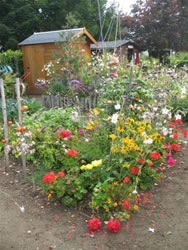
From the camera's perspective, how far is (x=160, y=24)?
17672 mm

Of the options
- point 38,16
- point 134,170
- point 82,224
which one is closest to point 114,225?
point 82,224

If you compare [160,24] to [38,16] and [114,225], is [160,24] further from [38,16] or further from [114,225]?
[114,225]

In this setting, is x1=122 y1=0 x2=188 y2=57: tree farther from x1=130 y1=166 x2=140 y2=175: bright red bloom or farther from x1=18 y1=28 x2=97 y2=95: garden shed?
x1=130 y1=166 x2=140 y2=175: bright red bloom

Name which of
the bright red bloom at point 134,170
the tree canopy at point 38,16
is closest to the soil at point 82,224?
the bright red bloom at point 134,170

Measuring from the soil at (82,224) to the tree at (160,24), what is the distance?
15.9 meters

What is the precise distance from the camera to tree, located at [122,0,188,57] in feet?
57.3

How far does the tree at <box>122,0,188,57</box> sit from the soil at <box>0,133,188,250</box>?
Result: 52.2ft

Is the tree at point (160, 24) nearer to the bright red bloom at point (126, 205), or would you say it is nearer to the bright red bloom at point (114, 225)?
the bright red bloom at point (126, 205)

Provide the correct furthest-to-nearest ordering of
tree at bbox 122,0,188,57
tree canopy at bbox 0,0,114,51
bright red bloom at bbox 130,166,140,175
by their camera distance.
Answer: tree at bbox 122,0,188,57 → tree canopy at bbox 0,0,114,51 → bright red bloom at bbox 130,166,140,175

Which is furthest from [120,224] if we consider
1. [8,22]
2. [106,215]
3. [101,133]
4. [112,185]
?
[8,22]

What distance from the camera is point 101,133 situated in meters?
3.36

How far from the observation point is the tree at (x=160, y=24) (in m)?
17.5

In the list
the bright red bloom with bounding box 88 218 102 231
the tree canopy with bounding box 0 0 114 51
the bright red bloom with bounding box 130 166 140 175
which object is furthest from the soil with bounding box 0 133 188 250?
the tree canopy with bounding box 0 0 114 51

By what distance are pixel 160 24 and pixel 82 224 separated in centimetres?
1720
